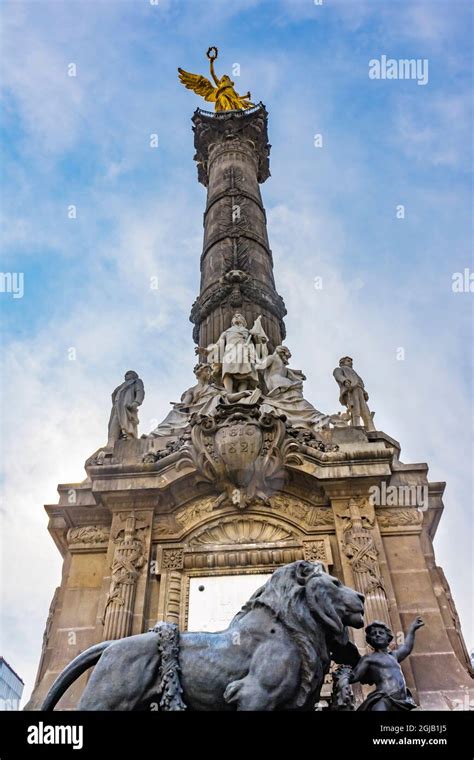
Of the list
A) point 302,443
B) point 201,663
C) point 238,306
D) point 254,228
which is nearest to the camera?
point 201,663

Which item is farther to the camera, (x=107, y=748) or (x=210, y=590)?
(x=210, y=590)

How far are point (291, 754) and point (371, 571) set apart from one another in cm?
464

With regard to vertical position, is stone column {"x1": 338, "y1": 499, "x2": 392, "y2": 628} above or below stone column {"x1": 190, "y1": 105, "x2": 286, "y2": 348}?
below

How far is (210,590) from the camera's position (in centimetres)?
902

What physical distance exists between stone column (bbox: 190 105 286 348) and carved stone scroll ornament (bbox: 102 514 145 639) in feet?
19.2

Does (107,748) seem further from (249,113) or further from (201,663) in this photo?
(249,113)

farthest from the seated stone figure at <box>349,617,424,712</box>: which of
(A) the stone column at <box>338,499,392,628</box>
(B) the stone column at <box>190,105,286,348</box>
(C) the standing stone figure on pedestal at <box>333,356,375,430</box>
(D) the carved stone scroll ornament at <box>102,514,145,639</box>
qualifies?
(B) the stone column at <box>190,105,286,348</box>

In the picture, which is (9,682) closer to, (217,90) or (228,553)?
(228,553)

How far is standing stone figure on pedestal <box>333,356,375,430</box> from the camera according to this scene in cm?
1156

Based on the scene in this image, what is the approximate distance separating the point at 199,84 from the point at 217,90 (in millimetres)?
1118

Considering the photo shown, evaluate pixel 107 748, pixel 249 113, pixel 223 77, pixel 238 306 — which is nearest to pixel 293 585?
pixel 107 748

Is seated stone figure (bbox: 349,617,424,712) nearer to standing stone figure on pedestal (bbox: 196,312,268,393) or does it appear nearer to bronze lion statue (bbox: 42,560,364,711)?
bronze lion statue (bbox: 42,560,364,711)

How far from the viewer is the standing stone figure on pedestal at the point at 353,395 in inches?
455

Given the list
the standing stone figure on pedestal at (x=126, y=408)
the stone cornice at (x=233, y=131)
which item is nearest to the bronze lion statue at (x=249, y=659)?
the standing stone figure on pedestal at (x=126, y=408)
